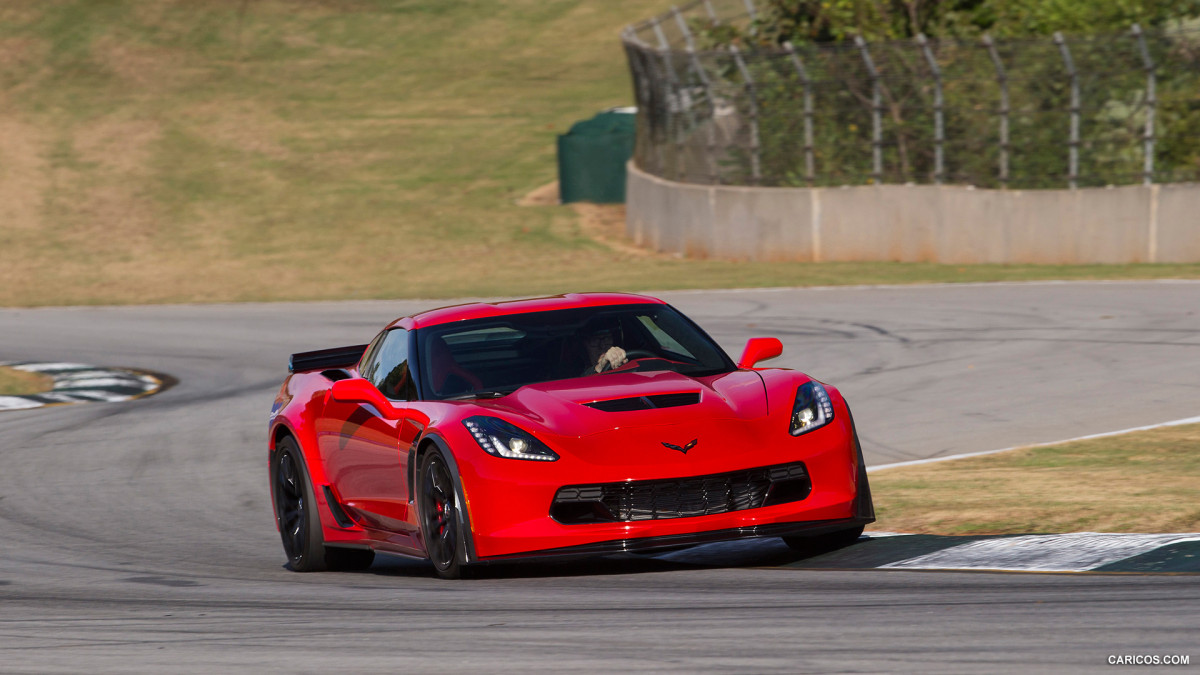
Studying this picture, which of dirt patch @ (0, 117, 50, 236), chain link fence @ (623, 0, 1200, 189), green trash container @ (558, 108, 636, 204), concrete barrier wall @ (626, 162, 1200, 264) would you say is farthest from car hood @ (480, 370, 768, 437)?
dirt patch @ (0, 117, 50, 236)

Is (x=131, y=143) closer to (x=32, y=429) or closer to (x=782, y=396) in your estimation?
(x=32, y=429)

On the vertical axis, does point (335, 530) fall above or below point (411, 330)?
below

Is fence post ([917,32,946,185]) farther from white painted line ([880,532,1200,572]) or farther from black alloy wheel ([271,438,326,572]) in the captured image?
white painted line ([880,532,1200,572])

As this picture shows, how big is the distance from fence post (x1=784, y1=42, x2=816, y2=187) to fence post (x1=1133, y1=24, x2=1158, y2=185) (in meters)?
5.10

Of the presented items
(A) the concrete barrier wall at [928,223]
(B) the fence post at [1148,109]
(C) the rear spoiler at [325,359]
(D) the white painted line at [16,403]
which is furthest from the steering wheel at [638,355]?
(B) the fence post at [1148,109]

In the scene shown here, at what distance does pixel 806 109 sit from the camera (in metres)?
27.2

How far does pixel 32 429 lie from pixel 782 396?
9102 mm

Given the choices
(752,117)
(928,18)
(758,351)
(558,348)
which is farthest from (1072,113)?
(558,348)

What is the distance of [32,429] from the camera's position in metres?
14.7

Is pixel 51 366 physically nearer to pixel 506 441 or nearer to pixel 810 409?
pixel 506 441

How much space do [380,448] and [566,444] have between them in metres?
1.24

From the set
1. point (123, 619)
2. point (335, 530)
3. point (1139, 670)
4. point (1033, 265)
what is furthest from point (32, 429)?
point (1033, 265)

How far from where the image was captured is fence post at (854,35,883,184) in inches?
1035

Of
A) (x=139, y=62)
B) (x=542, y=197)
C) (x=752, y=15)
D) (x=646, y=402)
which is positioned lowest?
(x=542, y=197)
